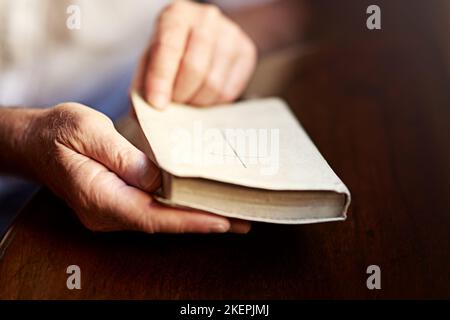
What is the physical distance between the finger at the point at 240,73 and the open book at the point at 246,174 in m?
0.15

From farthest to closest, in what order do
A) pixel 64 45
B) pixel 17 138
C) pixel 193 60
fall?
pixel 64 45, pixel 193 60, pixel 17 138

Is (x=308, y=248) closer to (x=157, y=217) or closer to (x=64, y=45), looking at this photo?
(x=157, y=217)

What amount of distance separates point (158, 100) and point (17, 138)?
14cm

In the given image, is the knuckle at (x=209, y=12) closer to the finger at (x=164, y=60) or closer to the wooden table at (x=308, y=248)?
the finger at (x=164, y=60)

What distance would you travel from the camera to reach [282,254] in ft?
1.42

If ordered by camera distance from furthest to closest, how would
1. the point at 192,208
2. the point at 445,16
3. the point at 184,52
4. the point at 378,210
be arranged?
1. the point at 445,16
2. the point at 184,52
3. the point at 378,210
4. the point at 192,208

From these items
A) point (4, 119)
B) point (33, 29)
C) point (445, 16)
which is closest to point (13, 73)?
point (33, 29)

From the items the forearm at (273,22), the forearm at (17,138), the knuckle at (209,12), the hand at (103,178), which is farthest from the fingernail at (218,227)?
the forearm at (273,22)

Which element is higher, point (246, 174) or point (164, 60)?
point (164, 60)

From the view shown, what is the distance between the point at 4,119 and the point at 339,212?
317mm

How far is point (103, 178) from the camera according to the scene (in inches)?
16.6

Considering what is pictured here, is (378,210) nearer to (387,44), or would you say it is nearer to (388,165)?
(388,165)

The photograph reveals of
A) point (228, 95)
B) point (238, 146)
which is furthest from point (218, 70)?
point (238, 146)

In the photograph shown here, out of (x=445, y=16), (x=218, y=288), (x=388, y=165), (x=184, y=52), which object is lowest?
(x=218, y=288)
